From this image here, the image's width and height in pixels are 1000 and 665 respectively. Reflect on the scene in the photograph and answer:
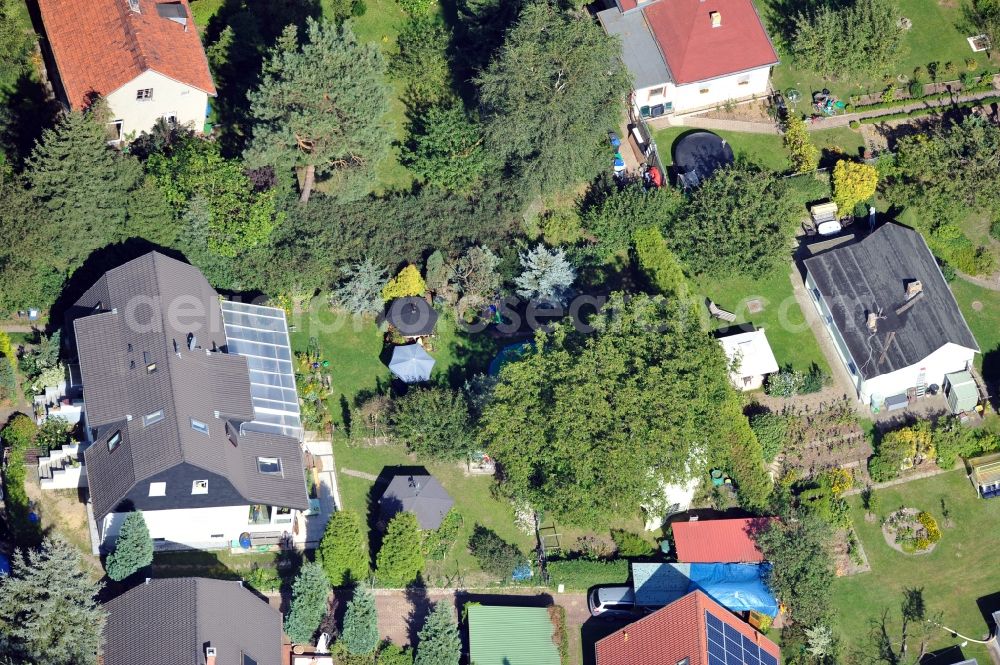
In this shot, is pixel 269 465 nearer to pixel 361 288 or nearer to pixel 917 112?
pixel 361 288

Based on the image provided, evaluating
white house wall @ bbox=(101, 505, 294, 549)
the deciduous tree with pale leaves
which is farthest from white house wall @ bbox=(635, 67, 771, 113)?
white house wall @ bbox=(101, 505, 294, 549)

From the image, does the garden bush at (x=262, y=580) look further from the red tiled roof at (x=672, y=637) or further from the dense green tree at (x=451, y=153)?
the dense green tree at (x=451, y=153)

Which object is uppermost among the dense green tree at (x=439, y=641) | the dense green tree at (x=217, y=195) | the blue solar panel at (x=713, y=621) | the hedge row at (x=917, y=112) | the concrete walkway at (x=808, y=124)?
the concrete walkway at (x=808, y=124)

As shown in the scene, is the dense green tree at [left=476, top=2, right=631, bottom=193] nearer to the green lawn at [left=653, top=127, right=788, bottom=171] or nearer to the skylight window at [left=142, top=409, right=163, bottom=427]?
the green lawn at [left=653, top=127, right=788, bottom=171]

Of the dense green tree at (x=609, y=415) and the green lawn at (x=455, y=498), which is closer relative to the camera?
the dense green tree at (x=609, y=415)

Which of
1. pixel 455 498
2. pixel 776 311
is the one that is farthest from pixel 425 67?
pixel 455 498

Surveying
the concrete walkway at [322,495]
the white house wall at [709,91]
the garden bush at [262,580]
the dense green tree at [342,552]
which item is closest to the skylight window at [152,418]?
the garden bush at [262,580]

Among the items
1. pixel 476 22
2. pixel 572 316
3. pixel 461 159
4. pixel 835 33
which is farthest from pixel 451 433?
pixel 835 33

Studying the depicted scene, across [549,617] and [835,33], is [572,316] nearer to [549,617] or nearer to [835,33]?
[549,617]

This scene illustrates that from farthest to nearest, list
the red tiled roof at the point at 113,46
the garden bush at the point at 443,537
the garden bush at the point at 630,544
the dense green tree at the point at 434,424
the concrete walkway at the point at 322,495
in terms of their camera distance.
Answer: the red tiled roof at the point at 113,46
the garden bush at the point at 630,544
the dense green tree at the point at 434,424
the garden bush at the point at 443,537
the concrete walkway at the point at 322,495
